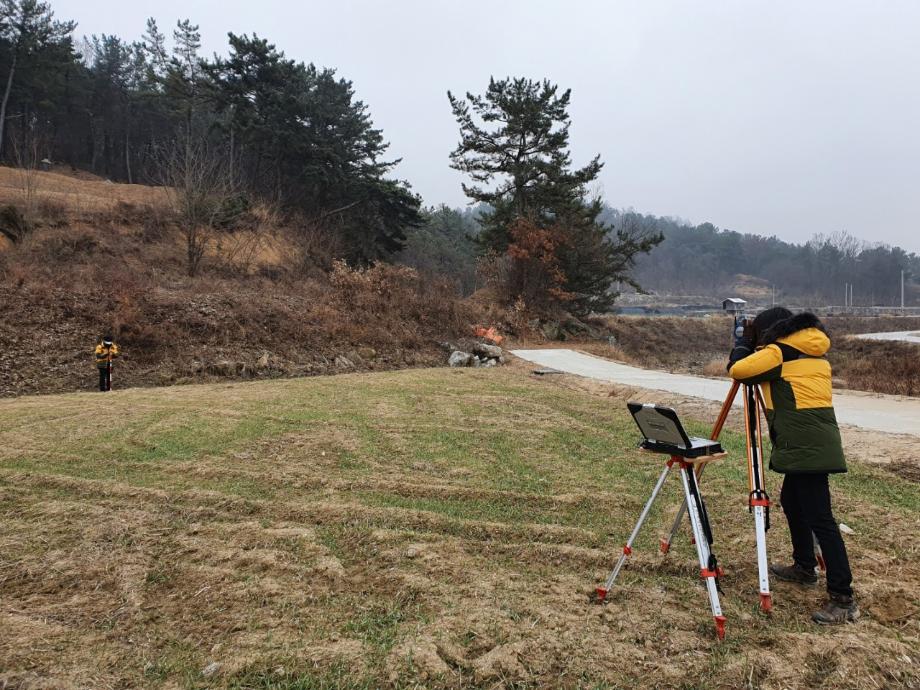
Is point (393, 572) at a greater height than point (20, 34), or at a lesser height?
lesser

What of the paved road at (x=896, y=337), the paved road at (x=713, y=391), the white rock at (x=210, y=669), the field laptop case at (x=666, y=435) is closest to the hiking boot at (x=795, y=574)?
the field laptop case at (x=666, y=435)

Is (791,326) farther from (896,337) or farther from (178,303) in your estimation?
(896,337)

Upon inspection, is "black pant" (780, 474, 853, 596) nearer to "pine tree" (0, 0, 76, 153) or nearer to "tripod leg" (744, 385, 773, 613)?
"tripod leg" (744, 385, 773, 613)

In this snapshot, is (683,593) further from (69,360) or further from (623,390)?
(69,360)

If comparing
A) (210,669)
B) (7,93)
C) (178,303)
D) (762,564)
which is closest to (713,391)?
(762,564)

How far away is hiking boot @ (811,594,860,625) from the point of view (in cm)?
298

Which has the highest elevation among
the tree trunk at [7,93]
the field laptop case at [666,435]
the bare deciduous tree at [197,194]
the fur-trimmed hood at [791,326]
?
the tree trunk at [7,93]

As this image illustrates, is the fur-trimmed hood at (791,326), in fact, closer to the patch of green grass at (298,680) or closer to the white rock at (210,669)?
the patch of green grass at (298,680)

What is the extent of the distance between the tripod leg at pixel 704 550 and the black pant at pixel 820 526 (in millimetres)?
647

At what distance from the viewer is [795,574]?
3.46m

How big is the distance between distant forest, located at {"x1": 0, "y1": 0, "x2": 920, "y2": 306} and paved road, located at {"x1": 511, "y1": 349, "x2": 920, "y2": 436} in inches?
370

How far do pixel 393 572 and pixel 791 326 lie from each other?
9.48 ft

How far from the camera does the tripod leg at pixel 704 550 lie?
2816 mm

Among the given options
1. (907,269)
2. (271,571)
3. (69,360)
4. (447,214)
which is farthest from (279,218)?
(907,269)
